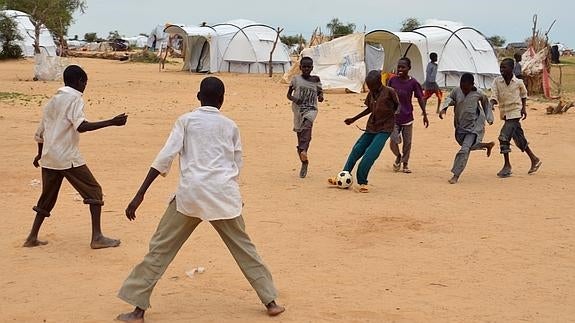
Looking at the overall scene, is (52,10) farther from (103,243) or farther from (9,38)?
(103,243)

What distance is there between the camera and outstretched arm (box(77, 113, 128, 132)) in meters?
4.78

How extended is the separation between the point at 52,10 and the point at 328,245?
38.2m

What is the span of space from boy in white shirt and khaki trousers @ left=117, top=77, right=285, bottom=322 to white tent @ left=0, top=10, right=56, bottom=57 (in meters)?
36.6

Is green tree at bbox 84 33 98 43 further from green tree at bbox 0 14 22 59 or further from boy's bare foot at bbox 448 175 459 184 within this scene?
boy's bare foot at bbox 448 175 459 184

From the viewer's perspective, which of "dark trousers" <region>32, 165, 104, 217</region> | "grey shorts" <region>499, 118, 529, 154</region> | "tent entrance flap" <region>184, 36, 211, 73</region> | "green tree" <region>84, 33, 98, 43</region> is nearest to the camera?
"dark trousers" <region>32, 165, 104, 217</region>

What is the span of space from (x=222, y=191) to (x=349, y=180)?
4.25 meters

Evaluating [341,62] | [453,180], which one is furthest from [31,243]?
[341,62]

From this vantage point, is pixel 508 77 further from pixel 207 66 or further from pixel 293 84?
pixel 207 66

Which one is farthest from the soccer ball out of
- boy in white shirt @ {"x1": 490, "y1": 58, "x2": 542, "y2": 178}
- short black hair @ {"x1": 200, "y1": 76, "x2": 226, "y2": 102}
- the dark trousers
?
short black hair @ {"x1": 200, "y1": 76, "x2": 226, "y2": 102}

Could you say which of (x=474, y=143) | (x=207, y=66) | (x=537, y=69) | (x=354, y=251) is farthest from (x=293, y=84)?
(x=207, y=66)

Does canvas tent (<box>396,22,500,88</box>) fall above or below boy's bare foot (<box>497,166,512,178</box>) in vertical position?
above

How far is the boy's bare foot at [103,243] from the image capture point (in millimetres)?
5484

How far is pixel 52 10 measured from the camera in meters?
40.5

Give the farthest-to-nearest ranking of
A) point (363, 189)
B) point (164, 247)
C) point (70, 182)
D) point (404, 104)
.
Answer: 1. point (404, 104)
2. point (363, 189)
3. point (70, 182)
4. point (164, 247)
